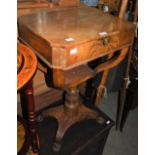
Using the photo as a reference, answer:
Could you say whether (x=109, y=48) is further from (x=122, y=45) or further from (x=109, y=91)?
(x=109, y=91)

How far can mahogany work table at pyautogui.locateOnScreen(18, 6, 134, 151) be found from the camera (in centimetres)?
85

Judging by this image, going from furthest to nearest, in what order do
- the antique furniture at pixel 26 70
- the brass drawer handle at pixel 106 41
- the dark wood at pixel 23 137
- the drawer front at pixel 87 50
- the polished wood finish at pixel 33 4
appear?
the polished wood finish at pixel 33 4
the dark wood at pixel 23 137
the brass drawer handle at pixel 106 41
the drawer front at pixel 87 50
the antique furniture at pixel 26 70

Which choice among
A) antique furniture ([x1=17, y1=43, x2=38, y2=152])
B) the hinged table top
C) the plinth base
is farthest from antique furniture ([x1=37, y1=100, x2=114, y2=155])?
the hinged table top

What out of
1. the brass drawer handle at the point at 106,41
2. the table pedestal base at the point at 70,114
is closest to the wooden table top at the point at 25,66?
the brass drawer handle at the point at 106,41

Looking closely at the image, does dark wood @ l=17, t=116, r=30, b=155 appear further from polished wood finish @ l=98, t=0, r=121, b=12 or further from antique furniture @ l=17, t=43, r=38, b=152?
polished wood finish @ l=98, t=0, r=121, b=12

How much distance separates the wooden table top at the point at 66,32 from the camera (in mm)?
840

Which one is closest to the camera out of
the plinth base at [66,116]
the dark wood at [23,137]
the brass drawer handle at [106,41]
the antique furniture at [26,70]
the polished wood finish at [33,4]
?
the antique furniture at [26,70]

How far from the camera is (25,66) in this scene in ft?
2.65

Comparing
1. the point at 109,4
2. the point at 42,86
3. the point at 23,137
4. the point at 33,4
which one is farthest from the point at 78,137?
the point at 109,4

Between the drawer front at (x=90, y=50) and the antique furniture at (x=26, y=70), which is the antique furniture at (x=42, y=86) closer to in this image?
the antique furniture at (x=26, y=70)
